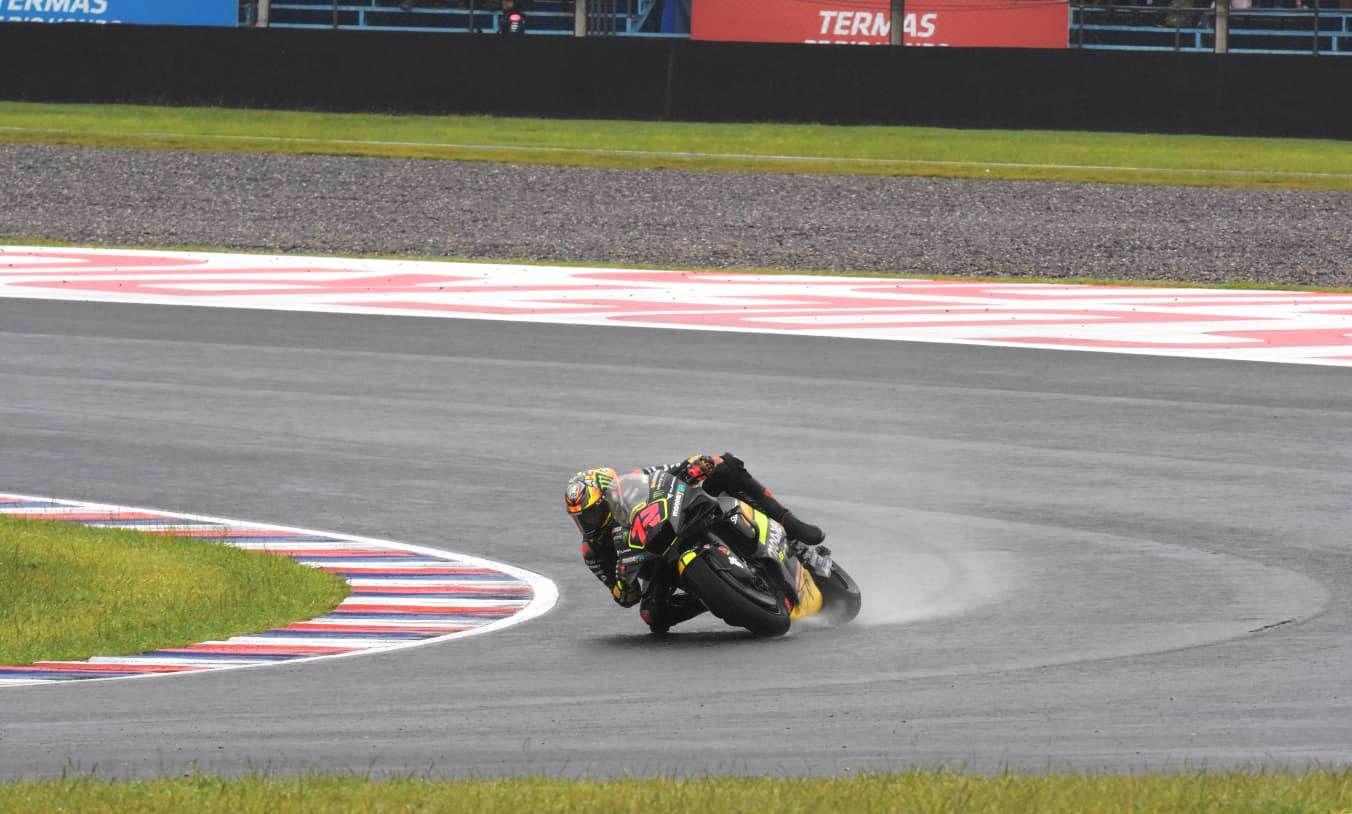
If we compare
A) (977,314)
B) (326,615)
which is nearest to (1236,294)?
(977,314)

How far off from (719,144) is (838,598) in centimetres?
2662

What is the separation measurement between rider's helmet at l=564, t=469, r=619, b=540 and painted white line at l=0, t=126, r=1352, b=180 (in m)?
24.5

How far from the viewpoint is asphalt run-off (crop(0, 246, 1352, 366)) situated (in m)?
19.5

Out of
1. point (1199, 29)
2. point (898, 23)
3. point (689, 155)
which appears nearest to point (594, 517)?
point (689, 155)

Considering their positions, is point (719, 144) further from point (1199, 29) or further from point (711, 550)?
point (711, 550)

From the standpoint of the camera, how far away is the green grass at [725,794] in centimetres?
628

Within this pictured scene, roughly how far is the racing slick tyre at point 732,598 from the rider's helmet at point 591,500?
1.40 feet

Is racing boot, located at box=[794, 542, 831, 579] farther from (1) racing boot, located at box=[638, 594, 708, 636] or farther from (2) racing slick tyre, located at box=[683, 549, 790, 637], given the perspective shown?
(1) racing boot, located at box=[638, 594, 708, 636]

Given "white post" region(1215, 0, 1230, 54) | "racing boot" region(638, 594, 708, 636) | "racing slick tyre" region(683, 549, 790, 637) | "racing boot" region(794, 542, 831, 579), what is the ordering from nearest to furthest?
"racing slick tyre" region(683, 549, 790, 637), "racing boot" region(638, 594, 708, 636), "racing boot" region(794, 542, 831, 579), "white post" region(1215, 0, 1230, 54)

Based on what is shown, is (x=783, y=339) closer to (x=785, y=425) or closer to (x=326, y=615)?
(x=785, y=425)

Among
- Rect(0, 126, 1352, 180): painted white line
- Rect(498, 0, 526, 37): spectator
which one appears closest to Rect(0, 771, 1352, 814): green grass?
Rect(0, 126, 1352, 180): painted white line

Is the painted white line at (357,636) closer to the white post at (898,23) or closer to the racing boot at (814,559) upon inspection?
the racing boot at (814,559)

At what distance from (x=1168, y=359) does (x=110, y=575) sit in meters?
9.91

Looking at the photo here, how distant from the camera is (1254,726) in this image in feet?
24.9
